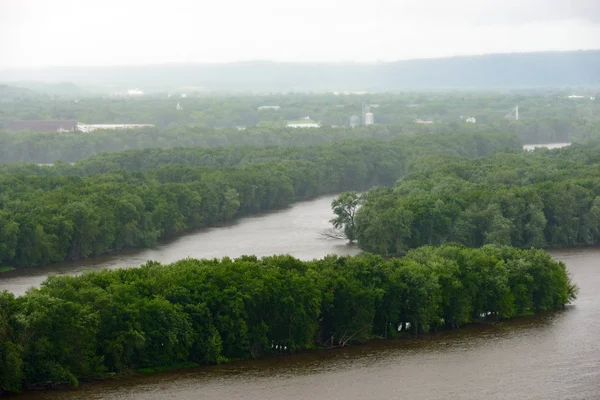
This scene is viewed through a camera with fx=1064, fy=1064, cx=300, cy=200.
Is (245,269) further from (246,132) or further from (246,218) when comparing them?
(246,132)

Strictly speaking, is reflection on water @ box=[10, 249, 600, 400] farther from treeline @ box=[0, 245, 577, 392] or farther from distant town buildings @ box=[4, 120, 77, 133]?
distant town buildings @ box=[4, 120, 77, 133]

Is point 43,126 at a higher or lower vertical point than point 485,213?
higher

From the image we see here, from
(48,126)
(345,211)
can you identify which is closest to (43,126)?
(48,126)

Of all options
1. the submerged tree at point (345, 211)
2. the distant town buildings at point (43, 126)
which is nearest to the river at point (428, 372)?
the submerged tree at point (345, 211)

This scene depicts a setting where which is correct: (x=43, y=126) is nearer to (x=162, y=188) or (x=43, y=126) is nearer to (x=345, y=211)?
(x=162, y=188)

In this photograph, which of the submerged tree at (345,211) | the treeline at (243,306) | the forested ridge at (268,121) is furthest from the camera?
the forested ridge at (268,121)

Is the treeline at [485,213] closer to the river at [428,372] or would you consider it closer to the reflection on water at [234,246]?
the reflection on water at [234,246]
